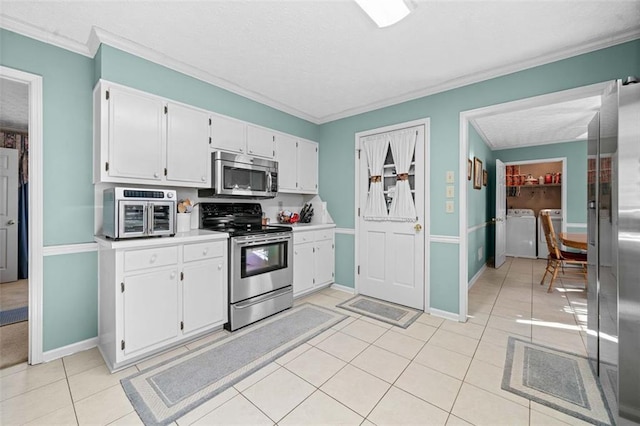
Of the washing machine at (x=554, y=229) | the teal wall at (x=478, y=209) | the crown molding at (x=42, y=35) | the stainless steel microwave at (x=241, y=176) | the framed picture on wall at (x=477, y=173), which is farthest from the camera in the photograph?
the washing machine at (x=554, y=229)

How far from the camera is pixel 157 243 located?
7.27 ft

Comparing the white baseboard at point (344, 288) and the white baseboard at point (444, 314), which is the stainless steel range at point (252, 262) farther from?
the white baseboard at point (444, 314)

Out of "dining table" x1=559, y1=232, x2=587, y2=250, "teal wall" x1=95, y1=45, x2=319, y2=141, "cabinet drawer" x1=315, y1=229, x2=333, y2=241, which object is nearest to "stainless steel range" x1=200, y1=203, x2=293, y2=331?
"cabinet drawer" x1=315, y1=229, x2=333, y2=241

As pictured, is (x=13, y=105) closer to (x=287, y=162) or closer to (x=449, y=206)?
(x=287, y=162)

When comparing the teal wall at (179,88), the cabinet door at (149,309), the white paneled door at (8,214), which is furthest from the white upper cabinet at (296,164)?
the white paneled door at (8,214)

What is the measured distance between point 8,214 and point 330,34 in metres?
5.82

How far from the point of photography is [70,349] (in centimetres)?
233

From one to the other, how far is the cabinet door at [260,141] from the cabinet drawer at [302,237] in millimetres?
1094

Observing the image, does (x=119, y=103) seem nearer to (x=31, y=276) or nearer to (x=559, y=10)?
(x=31, y=276)

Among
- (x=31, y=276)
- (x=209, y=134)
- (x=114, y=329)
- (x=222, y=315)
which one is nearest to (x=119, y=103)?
(x=209, y=134)

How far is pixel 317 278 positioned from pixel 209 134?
2.31 meters

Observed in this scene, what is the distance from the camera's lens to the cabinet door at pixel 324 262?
153 inches

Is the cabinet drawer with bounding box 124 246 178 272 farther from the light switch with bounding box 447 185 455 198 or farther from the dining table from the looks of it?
the dining table

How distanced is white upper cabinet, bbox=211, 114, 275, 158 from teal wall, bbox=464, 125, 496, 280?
8.69 feet
